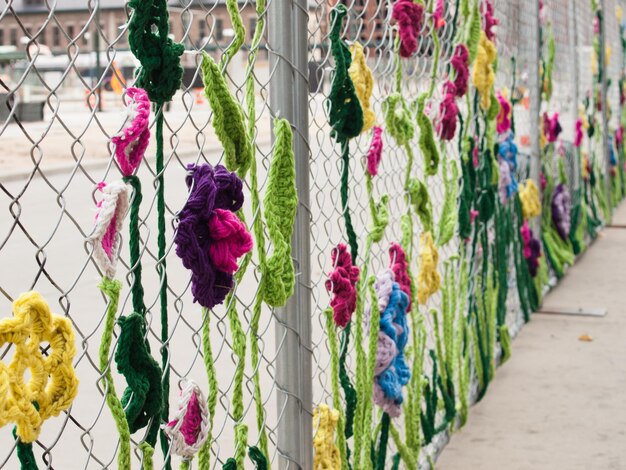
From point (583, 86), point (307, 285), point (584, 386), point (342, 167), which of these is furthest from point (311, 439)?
point (583, 86)

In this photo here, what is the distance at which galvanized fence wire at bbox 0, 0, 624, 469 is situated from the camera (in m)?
1.26

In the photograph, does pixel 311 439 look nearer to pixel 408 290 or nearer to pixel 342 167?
pixel 342 167

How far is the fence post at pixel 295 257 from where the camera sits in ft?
5.52

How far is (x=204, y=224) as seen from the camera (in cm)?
140

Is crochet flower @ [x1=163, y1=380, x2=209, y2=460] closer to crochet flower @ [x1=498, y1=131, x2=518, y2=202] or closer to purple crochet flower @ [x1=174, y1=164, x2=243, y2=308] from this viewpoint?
purple crochet flower @ [x1=174, y1=164, x2=243, y2=308]

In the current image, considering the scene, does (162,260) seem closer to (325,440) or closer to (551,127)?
(325,440)

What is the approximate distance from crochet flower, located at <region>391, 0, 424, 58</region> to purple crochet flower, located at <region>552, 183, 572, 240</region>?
2.83m

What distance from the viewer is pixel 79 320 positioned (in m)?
4.77

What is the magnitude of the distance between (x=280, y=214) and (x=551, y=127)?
11.8 feet

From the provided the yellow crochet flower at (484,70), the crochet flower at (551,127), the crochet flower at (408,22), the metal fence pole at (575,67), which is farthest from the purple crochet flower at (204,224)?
the metal fence pole at (575,67)

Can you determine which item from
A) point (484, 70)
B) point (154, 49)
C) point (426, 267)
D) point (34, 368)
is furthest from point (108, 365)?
point (484, 70)

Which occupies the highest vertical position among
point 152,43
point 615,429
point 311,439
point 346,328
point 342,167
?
point 152,43

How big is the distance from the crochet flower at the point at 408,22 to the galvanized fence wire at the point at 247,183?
0.02 metres

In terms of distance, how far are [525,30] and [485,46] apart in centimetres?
130
